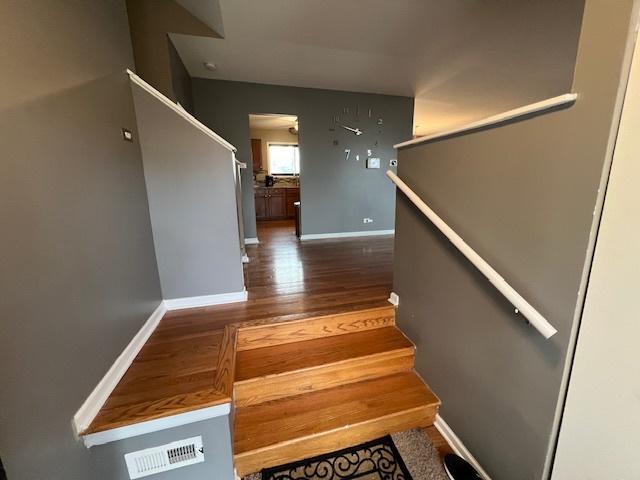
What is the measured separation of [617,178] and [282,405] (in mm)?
1737

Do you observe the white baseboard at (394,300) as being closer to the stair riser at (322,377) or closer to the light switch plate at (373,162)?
the stair riser at (322,377)

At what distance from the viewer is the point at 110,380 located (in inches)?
47.9

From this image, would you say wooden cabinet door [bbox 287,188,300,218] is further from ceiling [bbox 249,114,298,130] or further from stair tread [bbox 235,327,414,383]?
stair tread [bbox 235,327,414,383]

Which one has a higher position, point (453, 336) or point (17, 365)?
point (17, 365)

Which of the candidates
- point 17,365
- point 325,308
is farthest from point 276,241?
point 17,365

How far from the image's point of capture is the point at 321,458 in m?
1.35

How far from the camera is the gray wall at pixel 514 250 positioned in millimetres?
756

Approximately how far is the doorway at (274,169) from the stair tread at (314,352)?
195 inches

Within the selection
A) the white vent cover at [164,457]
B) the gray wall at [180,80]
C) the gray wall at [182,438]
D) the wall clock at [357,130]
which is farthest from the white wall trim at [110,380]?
the wall clock at [357,130]

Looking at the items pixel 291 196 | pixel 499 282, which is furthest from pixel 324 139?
pixel 499 282

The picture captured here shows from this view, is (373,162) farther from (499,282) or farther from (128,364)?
(128,364)

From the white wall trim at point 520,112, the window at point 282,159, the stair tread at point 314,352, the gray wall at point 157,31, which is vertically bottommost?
the stair tread at point 314,352

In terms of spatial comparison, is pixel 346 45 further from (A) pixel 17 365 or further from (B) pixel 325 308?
(A) pixel 17 365

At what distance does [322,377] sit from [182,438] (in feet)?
2.51
